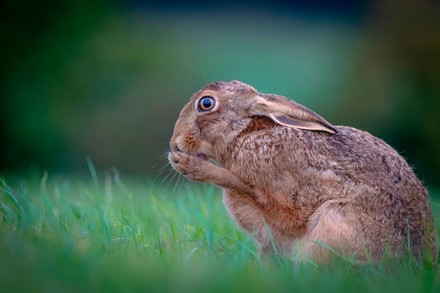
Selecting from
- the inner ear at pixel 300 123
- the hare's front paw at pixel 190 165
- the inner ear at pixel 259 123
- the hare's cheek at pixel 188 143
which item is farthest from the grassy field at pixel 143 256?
the inner ear at pixel 300 123

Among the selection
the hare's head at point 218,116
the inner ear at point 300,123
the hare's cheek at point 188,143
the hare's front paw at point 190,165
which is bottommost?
the hare's front paw at point 190,165

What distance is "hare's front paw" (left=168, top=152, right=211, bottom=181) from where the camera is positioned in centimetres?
433

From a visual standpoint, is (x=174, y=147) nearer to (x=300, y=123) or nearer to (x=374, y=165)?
(x=300, y=123)

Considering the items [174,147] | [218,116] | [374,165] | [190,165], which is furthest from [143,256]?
[374,165]

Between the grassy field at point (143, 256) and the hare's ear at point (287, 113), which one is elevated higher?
the hare's ear at point (287, 113)

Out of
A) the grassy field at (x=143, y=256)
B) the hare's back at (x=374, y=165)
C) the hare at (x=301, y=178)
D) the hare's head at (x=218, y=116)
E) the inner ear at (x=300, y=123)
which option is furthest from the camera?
the hare's head at (x=218, y=116)

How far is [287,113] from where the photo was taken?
4.35 meters

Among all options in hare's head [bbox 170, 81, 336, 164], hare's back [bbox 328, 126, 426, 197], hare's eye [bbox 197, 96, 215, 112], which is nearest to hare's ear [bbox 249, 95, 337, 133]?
hare's head [bbox 170, 81, 336, 164]

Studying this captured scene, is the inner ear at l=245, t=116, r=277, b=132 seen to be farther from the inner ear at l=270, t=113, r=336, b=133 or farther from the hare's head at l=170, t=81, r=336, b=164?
the inner ear at l=270, t=113, r=336, b=133

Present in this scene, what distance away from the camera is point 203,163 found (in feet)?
14.3

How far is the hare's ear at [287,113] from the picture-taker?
14.0 feet

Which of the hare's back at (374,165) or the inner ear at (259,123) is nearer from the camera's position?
the hare's back at (374,165)

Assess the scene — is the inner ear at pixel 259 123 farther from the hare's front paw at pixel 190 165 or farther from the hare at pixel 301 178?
the hare's front paw at pixel 190 165

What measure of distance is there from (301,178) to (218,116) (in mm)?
760
